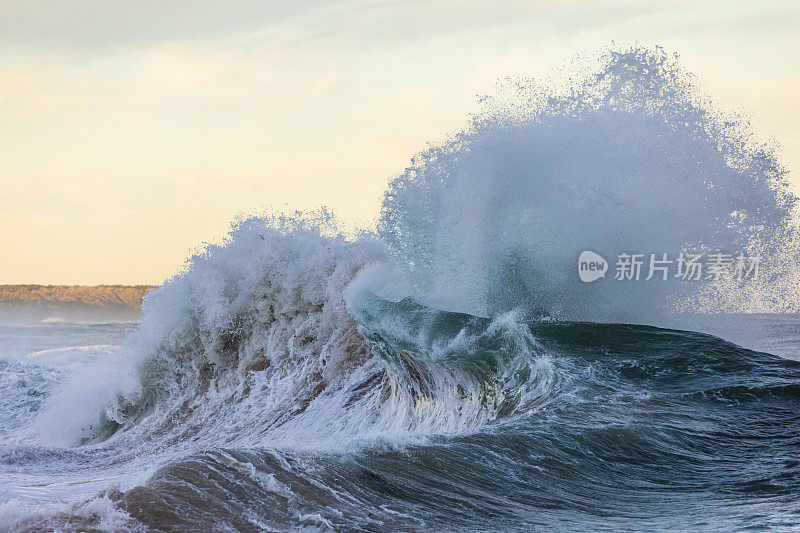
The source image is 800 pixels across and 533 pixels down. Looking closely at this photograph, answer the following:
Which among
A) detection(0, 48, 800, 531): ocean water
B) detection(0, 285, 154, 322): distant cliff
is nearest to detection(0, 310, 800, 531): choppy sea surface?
detection(0, 48, 800, 531): ocean water

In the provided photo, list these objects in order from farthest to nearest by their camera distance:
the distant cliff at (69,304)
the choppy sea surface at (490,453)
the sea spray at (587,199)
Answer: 1. the distant cliff at (69,304)
2. the sea spray at (587,199)
3. the choppy sea surface at (490,453)

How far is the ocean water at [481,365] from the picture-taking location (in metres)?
4.07

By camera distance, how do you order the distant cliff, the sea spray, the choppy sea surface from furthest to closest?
the distant cliff < the sea spray < the choppy sea surface

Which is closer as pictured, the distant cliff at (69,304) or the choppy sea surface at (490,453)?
the choppy sea surface at (490,453)

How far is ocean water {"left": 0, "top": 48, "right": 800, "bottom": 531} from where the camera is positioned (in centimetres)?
407

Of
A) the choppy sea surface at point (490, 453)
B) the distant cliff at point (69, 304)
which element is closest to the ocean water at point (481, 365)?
the choppy sea surface at point (490, 453)

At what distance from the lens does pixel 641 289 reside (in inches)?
385

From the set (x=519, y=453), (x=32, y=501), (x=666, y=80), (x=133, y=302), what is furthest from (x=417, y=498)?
(x=133, y=302)

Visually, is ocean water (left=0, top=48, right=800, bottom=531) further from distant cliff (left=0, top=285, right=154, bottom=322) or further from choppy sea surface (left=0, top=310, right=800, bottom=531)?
distant cliff (left=0, top=285, right=154, bottom=322)

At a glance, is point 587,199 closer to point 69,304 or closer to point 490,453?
point 490,453

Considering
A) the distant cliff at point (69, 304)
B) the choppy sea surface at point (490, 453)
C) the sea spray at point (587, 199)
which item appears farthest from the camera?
the distant cliff at point (69, 304)

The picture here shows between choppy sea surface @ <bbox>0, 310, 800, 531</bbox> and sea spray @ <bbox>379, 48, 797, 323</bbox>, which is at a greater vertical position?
sea spray @ <bbox>379, 48, 797, 323</bbox>

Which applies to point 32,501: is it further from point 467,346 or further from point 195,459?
point 467,346

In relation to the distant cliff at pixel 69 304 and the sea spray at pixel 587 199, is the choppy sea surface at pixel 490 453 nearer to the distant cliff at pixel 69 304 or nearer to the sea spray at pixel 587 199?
the sea spray at pixel 587 199
